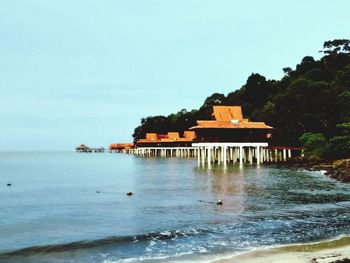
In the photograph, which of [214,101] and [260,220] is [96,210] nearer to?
[260,220]

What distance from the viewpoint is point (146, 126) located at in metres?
142

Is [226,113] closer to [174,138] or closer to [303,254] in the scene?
[303,254]

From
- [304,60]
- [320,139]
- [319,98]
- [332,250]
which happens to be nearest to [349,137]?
[320,139]

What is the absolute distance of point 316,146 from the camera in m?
56.8

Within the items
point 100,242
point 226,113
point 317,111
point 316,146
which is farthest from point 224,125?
point 100,242

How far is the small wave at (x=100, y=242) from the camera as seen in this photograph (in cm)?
1442

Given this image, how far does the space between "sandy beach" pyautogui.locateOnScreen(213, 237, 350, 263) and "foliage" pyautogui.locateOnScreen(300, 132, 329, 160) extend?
43372mm

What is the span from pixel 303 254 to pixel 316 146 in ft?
151

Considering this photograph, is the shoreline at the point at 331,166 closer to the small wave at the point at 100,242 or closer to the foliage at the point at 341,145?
the foliage at the point at 341,145

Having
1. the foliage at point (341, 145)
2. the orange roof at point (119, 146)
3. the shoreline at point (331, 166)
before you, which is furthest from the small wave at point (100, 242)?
the orange roof at point (119, 146)

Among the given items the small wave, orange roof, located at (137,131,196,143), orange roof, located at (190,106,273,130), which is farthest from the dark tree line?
the small wave

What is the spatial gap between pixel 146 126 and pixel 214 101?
25.2 metres

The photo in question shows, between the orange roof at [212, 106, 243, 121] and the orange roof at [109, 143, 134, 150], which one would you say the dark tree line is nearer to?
the orange roof at [212, 106, 243, 121]

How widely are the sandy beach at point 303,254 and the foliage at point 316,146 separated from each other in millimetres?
43372
